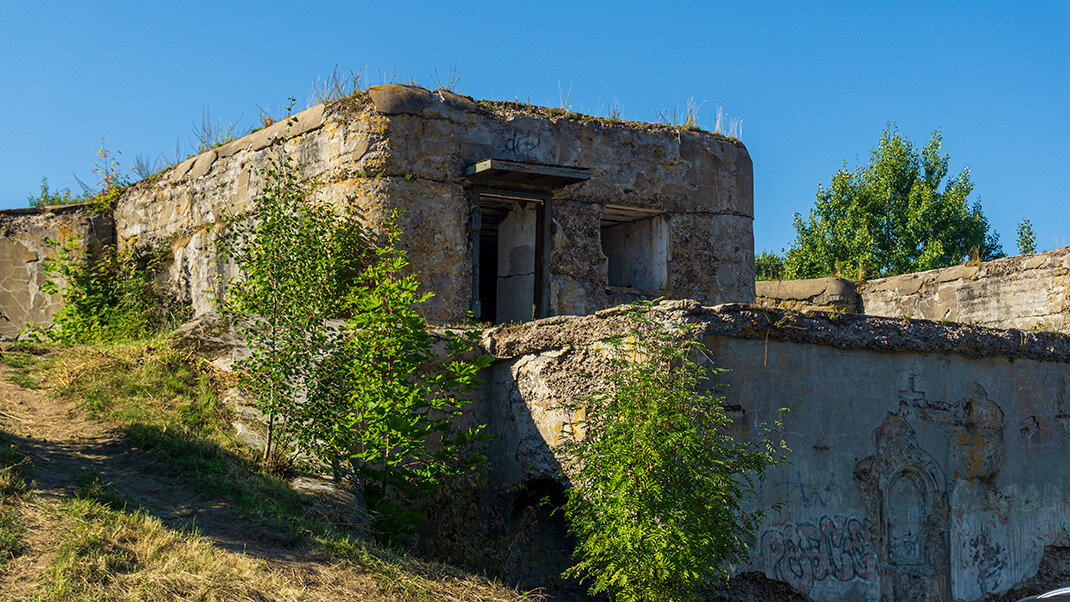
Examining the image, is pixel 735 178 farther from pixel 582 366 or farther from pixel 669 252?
→ pixel 582 366

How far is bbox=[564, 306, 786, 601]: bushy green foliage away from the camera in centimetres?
551

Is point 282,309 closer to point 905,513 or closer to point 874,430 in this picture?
point 874,430

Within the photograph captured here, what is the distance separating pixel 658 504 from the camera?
5512 mm

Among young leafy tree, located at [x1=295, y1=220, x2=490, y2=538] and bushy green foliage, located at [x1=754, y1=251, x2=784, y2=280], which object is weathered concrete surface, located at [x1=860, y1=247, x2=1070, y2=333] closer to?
young leafy tree, located at [x1=295, y1=220, x2=490, y2=538]

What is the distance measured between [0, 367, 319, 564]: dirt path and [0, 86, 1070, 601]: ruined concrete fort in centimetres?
144

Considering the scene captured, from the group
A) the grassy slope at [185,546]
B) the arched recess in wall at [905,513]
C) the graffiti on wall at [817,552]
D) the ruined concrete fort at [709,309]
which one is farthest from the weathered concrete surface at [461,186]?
the graffiti on wall at [817,552]

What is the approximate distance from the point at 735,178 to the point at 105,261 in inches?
332

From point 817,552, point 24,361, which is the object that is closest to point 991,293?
point 817,552

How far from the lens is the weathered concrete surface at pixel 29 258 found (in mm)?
12250

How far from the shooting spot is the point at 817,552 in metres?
6.77

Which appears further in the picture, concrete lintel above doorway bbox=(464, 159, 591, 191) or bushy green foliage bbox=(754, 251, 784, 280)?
bushy green foliage bbox=(754, 251, 784, 280)

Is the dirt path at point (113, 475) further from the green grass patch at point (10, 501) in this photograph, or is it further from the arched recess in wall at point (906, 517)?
the arched recess in wall at point (906, 517)

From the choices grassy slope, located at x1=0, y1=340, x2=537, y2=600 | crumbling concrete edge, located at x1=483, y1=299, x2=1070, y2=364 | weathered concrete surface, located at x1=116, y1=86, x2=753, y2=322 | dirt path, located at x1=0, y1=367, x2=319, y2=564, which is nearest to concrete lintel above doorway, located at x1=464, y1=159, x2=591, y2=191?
weathered concrete surface, located at x1=116, y1=86, x2=753, y2=322

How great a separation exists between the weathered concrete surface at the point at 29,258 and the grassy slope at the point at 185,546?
5881 millimetres
